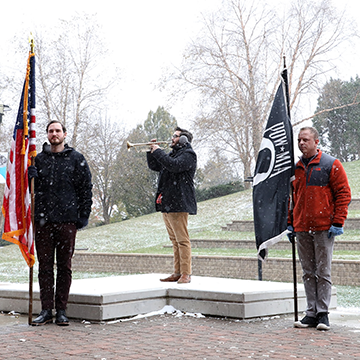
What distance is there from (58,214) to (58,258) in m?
0.44

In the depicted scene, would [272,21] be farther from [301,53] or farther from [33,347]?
[33,347]

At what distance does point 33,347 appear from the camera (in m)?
4.27

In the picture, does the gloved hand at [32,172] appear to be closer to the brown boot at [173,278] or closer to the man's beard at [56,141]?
the man's beard at [56,141]

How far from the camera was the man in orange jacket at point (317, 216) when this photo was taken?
5.12 m

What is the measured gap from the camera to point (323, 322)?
5109 mm

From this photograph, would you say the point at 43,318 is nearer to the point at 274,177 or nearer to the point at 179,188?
the point at 179,188

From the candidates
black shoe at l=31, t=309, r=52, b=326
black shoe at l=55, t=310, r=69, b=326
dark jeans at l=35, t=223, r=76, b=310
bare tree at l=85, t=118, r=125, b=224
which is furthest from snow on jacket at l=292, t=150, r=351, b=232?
bare tree at l=85, t=118, r=125, b=224

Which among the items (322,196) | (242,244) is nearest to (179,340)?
(322,196)

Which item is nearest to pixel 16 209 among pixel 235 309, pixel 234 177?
pixel 235 309

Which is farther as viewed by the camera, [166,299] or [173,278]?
[173,278]

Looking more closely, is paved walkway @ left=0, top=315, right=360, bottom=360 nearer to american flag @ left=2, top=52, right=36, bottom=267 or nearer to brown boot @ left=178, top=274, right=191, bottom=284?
brown boot @ left=178, top=274, right=191, bottom=284

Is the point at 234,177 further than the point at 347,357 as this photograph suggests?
Yes

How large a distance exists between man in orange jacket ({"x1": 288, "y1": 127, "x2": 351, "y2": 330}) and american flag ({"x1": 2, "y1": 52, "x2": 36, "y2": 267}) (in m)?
2.58

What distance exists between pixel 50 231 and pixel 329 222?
2.65 meters
